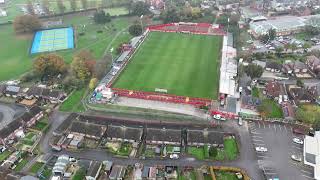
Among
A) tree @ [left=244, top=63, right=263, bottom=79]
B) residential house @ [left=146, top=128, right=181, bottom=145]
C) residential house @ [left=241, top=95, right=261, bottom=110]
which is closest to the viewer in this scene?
residential house @ [left=146, top=128, right=181, bottom=145]

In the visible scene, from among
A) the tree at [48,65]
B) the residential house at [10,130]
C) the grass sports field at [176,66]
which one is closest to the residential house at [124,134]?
the grass sports field at [176,66]

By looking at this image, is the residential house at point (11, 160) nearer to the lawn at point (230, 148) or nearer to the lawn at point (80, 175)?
the lawn at point (80, 175)

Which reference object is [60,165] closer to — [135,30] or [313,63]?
[135,30]

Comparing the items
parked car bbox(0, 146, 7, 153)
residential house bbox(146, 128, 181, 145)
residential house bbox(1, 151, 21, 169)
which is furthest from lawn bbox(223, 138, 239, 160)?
parked car bbox(0, 146, 7, 153)

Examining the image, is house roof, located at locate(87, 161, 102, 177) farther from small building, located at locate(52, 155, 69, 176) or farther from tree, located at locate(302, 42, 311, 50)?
tree, located at locate(302, 42, 311, 50)

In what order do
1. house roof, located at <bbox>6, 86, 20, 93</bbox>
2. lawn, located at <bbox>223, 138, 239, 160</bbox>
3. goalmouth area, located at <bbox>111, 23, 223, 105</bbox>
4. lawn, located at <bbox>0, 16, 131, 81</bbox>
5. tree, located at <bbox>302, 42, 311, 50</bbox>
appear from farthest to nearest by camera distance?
tree, located at <bbox>302, 42, 311, 50</bbox> → lawn, located at <bbox>0, 16, 131, 81</bbox> → house roof, located at <bbox>6, 86, 20, 93</bbox> → goalmouth area, located at <bbox>111, 23, 223, 105</bbox> → lawn, located at <bbox>223, 138, 239, 160</bbox>

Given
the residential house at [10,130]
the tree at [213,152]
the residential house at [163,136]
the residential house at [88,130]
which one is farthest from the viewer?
the residential house at [88,130]
